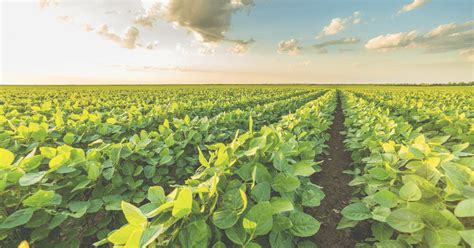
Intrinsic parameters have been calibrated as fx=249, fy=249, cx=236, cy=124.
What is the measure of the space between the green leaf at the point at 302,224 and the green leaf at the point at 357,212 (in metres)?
0.25

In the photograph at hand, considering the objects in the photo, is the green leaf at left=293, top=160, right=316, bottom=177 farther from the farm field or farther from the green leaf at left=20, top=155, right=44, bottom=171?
the green leaf at left=20, top=155, right=44, bottom=171

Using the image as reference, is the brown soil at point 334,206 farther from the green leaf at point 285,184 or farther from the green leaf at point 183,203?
the green leaf at point 183,203

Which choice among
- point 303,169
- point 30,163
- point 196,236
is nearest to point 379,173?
point 303,169

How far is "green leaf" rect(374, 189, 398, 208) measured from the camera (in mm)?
1325

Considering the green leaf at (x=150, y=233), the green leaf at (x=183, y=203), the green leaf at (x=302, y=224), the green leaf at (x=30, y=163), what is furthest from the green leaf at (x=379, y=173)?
the green leaf at (x=30, y=163)

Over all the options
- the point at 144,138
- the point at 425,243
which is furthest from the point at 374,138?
the point at 144,138

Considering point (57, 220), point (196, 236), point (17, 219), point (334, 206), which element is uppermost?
point (196, 236)

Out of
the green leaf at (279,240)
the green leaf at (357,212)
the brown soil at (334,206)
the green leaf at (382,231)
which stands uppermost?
the green leaf at (357,212)

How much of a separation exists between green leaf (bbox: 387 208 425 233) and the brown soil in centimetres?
217

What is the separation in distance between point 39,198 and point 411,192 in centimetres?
205

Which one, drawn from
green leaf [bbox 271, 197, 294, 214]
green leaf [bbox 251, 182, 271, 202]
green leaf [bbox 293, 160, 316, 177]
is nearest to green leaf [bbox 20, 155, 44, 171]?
green leaf [bbox 251, 182, 271, 202]

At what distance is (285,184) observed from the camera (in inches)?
56.4

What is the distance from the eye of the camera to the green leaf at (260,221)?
3.47 feet

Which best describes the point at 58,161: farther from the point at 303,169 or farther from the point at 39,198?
the point at 303,169
